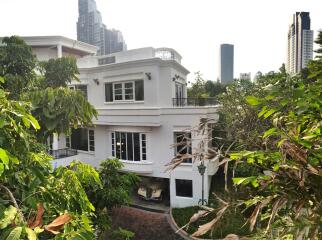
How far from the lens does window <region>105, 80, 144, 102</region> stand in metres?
16.4

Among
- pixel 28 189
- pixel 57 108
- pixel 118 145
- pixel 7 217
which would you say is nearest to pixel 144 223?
pixel 118 145

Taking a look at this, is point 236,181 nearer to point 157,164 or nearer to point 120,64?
point 157,164

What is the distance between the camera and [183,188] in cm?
1541

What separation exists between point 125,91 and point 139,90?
3.79 ft

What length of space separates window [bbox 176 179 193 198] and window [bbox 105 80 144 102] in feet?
18.5

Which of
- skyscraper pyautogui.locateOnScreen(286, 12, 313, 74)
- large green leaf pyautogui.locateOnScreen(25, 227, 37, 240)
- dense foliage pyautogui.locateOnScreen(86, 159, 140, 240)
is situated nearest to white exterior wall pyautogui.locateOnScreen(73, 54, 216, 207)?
dense foliage pyautogui.locateOnScreen(86, 159, 140, 240)

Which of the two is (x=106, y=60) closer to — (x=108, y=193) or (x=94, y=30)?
(x=108, y=193)

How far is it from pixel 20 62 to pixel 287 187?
10.2 m

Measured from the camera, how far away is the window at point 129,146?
53.5 feet

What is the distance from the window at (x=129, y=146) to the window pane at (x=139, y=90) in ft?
7.53

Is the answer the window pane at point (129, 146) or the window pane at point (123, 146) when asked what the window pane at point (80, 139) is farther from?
the window pane at point (129, 146)

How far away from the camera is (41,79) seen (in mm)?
12523

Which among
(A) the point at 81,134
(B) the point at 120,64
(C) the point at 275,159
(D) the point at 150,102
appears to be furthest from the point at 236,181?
(A) the point at 81,134

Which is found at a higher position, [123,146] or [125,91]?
[125,91]
